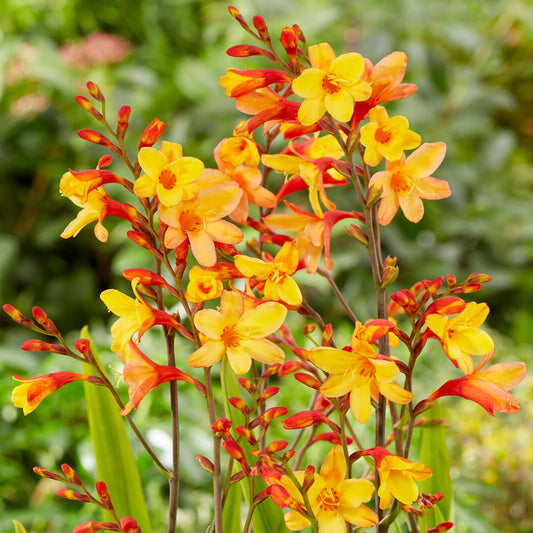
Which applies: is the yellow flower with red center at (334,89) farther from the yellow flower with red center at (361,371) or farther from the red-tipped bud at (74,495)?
the red-tipped bud at (74,495)

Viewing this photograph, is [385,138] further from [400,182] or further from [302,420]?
[302,420]

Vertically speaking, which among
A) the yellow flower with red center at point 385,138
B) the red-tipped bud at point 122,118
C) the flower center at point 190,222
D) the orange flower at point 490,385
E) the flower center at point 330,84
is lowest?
the orange flower at point 490,385

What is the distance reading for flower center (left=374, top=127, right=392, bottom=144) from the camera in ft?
1.12

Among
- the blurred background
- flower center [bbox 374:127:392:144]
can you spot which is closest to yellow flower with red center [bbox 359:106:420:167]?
flower center [bbox 374:127:392:144]

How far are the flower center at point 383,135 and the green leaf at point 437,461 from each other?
7.8 inches

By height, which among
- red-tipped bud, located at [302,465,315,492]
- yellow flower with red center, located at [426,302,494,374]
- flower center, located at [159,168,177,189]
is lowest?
red-tipped bud, located at [302,465,315,492]

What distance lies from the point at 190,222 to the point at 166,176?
0.03m

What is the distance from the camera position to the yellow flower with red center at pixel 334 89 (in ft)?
1.05

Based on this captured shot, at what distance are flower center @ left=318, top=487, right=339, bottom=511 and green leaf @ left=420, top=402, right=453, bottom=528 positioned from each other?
0.13m

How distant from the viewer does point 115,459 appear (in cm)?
43

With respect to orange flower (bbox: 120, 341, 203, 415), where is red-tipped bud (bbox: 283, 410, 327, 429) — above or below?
below

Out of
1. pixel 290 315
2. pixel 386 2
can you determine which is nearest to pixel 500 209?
pixel 386 2

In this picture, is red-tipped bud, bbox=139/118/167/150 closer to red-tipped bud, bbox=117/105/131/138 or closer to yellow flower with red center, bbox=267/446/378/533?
red-tipped bud, bbox=117/105/131/138

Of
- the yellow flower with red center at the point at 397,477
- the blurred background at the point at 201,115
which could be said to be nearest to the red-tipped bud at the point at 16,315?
the yellow flower with red center at the point at 397,477
